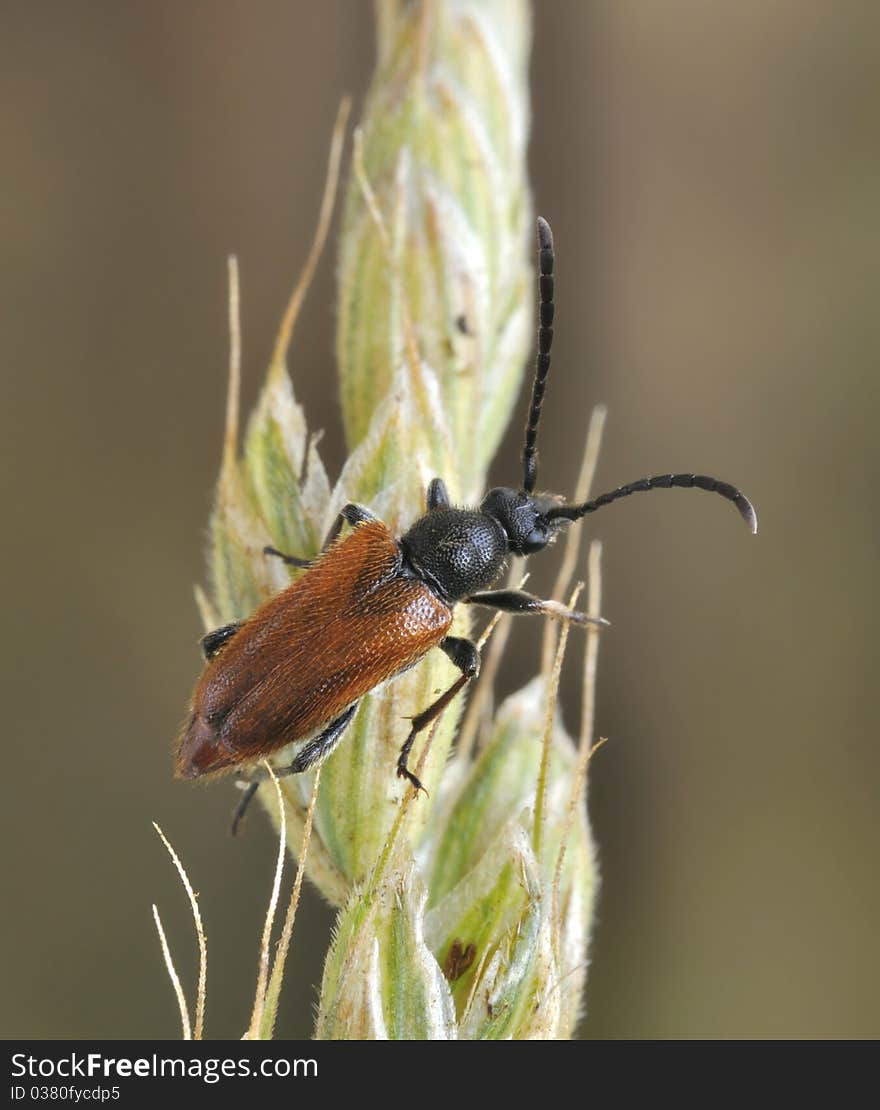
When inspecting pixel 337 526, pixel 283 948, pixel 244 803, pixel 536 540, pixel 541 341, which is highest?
pixel 541 341

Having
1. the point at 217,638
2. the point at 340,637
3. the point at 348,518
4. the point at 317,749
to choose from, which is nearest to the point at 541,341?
the point at 348,518

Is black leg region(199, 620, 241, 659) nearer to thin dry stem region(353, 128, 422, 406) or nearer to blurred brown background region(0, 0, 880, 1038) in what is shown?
thin dry stem region(353, 128, 422, 406)

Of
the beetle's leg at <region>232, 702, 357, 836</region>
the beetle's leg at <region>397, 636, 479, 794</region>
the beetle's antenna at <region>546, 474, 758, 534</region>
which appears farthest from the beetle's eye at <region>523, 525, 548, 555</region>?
the beetle's leg at <region>232, 702, 357, 836</region>

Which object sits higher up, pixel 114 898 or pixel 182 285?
pixel 182 285

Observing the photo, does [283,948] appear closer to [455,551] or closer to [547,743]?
[547,743]

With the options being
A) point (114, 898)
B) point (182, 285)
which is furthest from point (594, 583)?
point (182, 285)

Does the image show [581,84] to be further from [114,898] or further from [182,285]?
[114,898]
